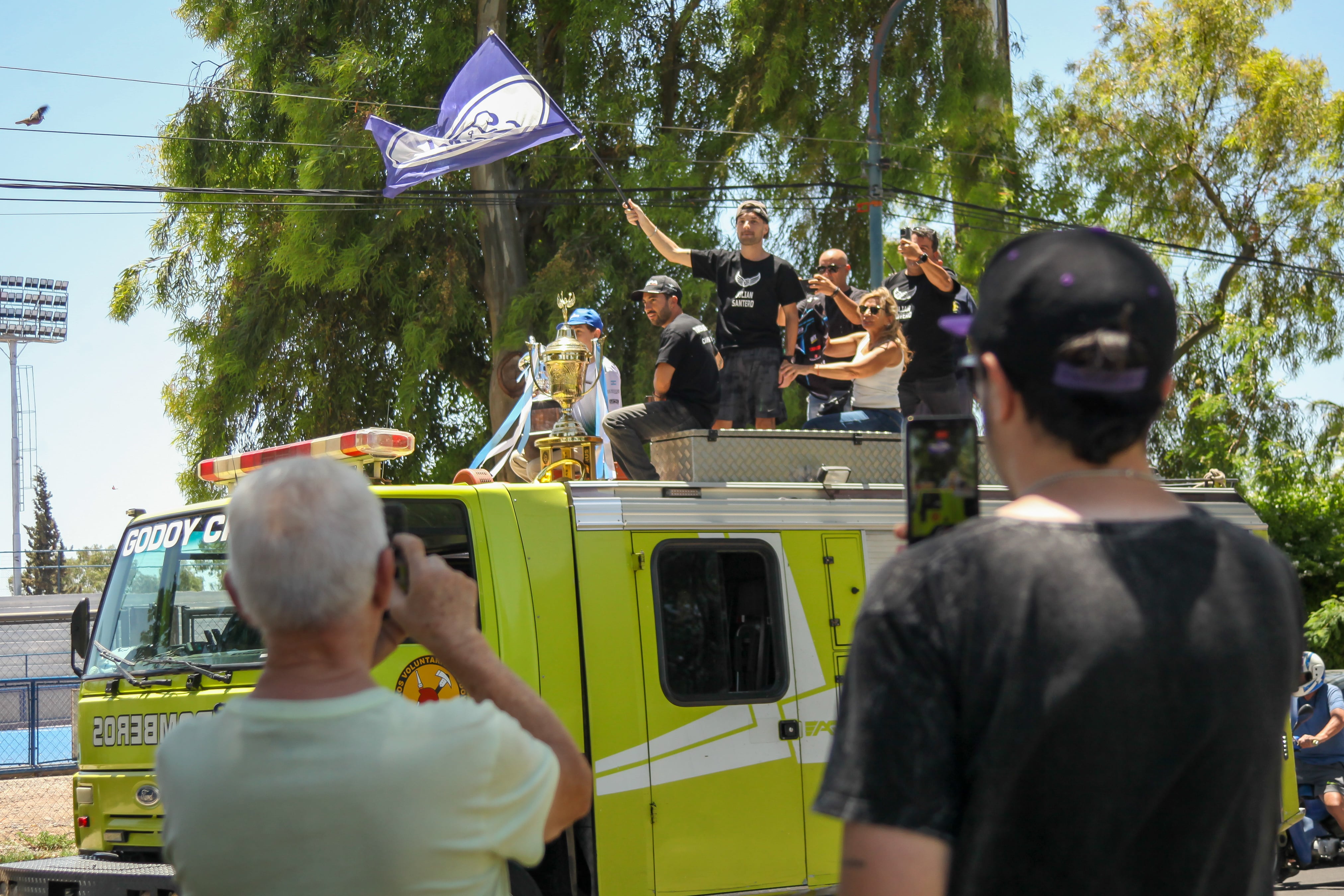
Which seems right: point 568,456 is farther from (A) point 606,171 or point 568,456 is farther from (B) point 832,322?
(A) point 606,171

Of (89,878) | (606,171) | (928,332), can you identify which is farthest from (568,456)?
(606,171)

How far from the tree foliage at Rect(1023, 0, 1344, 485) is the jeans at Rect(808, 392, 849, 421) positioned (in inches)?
504

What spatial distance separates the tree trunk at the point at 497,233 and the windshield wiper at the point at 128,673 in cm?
1193

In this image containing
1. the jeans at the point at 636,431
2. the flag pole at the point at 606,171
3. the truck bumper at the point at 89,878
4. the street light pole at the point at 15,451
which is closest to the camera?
the truck bumper at the point at 89,878

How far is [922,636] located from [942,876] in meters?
0.27

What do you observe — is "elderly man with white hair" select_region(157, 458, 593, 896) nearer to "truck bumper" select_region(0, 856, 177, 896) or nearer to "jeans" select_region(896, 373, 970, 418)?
"truck bumper" select_region(0, 856, 177, 896)

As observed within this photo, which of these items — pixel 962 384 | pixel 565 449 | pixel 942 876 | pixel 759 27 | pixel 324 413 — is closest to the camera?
pixel 942 876

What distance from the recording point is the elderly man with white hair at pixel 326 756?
1.90 m

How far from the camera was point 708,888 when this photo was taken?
5457 millimetres

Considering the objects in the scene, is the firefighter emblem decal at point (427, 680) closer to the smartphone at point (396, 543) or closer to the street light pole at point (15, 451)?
the smartphone at point (396, 543)

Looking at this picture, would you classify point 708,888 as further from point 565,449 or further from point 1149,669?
point 1149,669

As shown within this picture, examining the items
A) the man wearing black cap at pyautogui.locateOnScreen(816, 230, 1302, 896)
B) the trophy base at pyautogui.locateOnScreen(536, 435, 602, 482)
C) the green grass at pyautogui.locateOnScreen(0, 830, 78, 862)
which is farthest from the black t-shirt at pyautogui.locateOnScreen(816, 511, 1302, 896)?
the green grass at pyautogui.locateOnScreen(0, 830, 78, 862)

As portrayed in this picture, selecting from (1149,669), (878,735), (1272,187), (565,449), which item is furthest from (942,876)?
(1272,187)

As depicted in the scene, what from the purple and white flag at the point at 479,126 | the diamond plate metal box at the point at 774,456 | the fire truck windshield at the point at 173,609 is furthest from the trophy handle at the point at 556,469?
the purple and white flag at the point at 479,126
